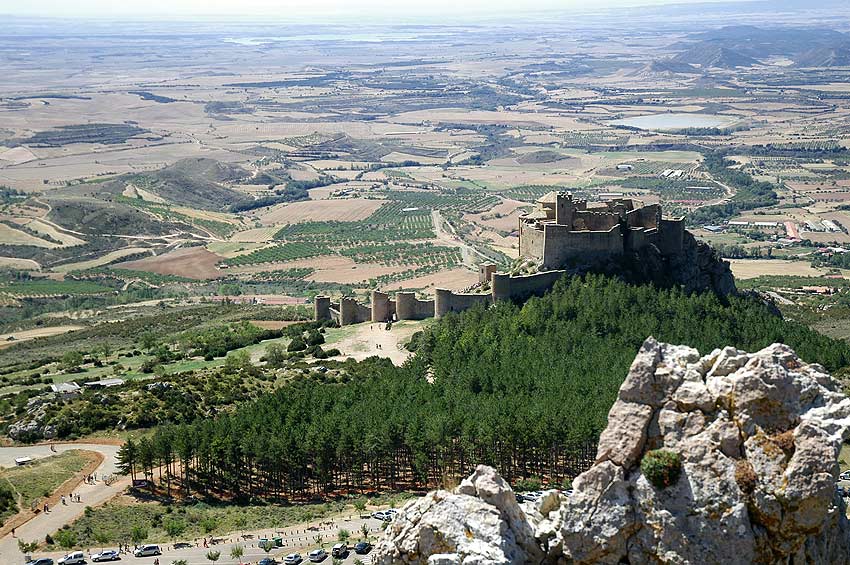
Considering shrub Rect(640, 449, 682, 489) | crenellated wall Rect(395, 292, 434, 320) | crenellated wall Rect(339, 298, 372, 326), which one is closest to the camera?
shrub Rect(640, 449, 682, 489)

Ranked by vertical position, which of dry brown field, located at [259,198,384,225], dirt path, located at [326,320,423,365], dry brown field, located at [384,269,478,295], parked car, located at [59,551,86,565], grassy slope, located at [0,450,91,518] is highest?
parked car, located at [59,551,86,565]

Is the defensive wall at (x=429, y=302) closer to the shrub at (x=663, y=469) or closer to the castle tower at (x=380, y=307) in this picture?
the castle tower at (x=380, y=307)

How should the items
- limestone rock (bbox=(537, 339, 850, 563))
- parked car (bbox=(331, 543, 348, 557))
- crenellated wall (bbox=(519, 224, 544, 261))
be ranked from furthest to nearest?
crenellated wall (bbox=(519, 224, 544, 261)), parked car (bbox=(331, 543, 348, 557)), limestone rock (bbox=(537, 339, 850, 563))

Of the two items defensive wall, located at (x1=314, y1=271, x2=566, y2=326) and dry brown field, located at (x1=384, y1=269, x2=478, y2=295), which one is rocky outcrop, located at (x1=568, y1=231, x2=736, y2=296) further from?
dry brown field, located at (x1=384, y1=269, x2=478, y2=295)

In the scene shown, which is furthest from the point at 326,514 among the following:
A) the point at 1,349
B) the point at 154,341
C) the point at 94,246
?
the point at 94,246

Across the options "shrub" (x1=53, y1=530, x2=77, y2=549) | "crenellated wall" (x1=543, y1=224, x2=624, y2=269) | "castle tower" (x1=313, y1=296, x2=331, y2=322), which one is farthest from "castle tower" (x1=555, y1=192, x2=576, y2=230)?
"shrub" (x1=53, y1=530, x2=77, y2=549)

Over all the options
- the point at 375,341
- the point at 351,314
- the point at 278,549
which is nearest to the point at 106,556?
the point at 278,549

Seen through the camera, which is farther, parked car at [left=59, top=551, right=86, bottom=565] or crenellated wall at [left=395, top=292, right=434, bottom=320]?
crenellated wall at [left=395, top=292, right=434, bottom=320]

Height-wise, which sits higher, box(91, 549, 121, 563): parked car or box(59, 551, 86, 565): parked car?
box(59, 551, 86, 565): parked car

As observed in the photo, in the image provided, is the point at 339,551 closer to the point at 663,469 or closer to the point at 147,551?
the point at 147,551
